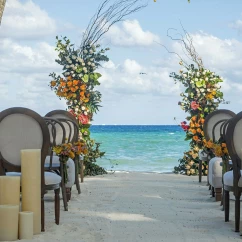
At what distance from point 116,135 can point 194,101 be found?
30.6m

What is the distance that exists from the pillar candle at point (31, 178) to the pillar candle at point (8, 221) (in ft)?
0.79

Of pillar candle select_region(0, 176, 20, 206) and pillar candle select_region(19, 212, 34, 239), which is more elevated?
pillar candle select_region(0, 176, 20, 206)

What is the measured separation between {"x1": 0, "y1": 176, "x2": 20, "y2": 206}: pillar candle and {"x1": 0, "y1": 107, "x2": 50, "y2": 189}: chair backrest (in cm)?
28

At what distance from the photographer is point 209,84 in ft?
37.0

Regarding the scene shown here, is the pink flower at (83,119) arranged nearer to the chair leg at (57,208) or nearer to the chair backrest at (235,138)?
the chair leg at (57,208)

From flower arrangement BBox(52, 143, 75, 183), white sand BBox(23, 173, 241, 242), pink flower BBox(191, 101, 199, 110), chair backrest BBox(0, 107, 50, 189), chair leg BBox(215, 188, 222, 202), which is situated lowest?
white sand BBox(23, 173, 241, 242)

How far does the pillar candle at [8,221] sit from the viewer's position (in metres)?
5.41

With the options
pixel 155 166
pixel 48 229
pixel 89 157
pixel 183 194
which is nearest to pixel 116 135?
pixel 155 166

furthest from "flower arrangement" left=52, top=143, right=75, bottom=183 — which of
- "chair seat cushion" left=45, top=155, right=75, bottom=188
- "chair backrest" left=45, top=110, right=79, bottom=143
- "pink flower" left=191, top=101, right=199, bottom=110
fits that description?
"pink flower" left=191, top=101, right=199, bottom=110

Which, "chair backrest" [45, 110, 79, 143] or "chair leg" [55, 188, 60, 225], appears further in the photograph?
"chair backrest" [45, 110, 79, 143]

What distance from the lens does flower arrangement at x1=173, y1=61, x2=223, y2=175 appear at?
11.3m

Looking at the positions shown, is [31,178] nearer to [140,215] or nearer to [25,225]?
[25,225]

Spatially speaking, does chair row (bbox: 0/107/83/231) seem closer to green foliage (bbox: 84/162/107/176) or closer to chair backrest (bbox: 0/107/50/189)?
chair backrest (bbox: 0/107/50/189)

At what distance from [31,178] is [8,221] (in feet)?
1.37
